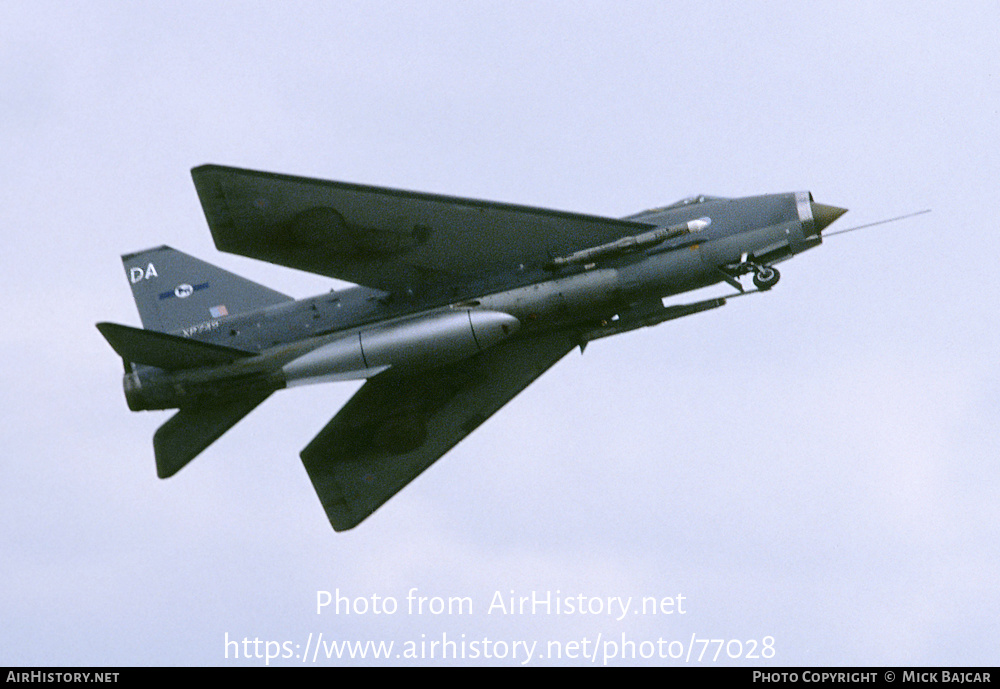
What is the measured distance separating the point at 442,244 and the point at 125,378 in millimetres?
5511

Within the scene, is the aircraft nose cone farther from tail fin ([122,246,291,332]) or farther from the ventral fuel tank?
tail fin ([122,246,291,332])

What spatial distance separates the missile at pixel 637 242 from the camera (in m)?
24.1

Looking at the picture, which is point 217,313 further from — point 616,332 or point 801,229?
point 801,229

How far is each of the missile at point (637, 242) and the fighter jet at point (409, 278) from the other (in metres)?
0.02

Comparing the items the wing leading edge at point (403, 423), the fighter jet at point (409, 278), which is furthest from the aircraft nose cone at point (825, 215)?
the wing leading edge at point (403, 423)

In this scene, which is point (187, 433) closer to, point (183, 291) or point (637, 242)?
point (183, 291)

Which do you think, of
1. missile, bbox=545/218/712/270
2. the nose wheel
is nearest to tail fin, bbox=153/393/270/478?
missile, bbox=545/218/712/270

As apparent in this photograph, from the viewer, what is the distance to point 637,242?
2408cm

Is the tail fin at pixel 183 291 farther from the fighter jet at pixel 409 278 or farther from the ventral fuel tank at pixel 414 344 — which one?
the ventral fuel tank at pixel 414 344

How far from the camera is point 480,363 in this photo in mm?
26484

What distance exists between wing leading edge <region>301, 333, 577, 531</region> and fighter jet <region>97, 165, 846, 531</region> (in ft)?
3.01

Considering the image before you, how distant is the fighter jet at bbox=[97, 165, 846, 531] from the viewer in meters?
24.1
